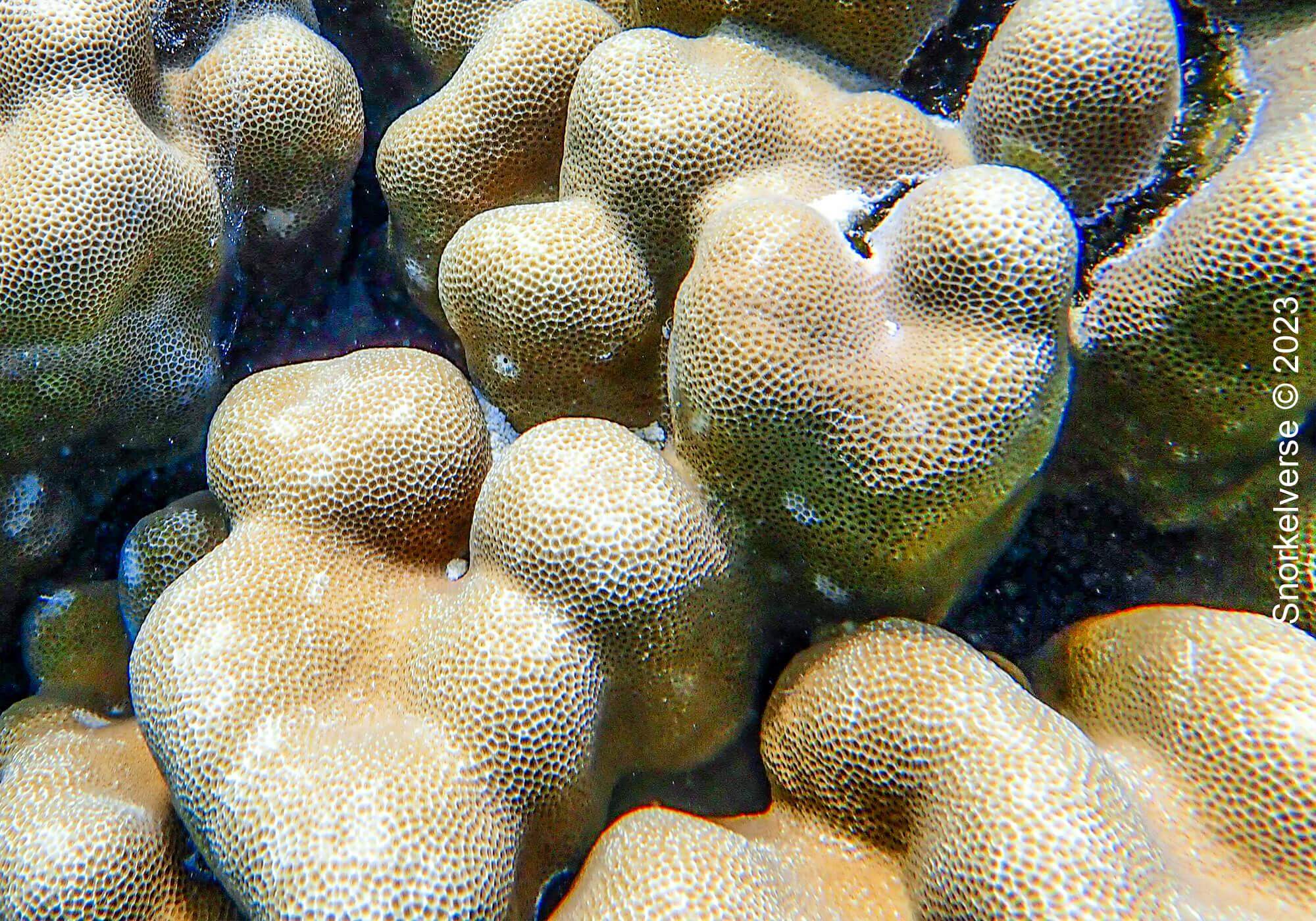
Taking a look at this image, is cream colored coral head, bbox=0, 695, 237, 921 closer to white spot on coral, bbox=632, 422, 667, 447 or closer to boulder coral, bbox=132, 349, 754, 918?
boulder coral, bbox=132, 349, 754, 918

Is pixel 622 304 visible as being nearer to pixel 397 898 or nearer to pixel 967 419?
pixel 967 419

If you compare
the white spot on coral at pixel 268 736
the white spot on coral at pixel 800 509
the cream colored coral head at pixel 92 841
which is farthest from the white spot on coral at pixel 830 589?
the cream colored coral head at pixel 92 841

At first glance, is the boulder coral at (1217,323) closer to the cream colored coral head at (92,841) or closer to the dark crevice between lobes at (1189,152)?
the dark crevice between lobes at (1189,152)

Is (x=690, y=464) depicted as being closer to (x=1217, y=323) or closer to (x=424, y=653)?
(x=424, y=653)

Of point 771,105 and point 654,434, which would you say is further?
point 654,434

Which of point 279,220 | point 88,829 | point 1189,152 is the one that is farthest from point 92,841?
point 1189,152

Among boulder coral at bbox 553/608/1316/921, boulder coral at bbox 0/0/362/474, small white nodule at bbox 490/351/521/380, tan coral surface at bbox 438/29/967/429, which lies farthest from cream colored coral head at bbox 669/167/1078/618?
boulder coral at bbox 0/0/362/474
